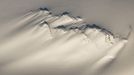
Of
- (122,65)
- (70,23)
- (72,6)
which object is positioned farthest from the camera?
(72,6)

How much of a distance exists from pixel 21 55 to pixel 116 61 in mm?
795

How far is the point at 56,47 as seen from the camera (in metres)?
3.25

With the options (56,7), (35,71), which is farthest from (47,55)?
(56,7)

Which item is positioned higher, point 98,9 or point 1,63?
point 98,9

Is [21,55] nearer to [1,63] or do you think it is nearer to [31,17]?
[1,63]

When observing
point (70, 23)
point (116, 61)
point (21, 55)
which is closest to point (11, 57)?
point (21, 55)

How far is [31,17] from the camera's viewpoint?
3.53 m

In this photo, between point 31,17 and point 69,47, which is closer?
point 69,47

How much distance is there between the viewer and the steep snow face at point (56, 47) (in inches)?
123

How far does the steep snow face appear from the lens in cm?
312

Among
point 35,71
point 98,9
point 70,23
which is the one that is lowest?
point 35,71

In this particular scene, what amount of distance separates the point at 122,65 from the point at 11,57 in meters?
0.92

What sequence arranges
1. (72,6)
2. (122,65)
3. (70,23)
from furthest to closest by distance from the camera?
(72,6), (70,23), (122,65)

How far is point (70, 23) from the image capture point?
3.42m
